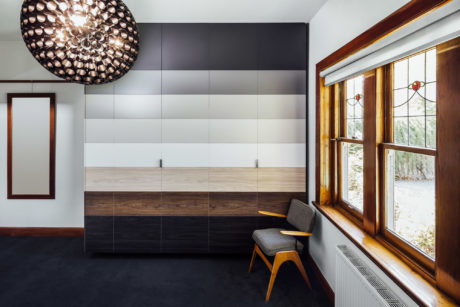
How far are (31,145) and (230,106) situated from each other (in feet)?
9.64

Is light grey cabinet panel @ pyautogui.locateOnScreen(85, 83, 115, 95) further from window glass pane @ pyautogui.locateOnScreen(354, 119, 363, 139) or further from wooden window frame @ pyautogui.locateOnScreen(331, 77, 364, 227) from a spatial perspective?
window glass pane @ pyautogui.locateOnScreen(354, 119, 363, 139)

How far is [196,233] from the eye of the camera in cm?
310

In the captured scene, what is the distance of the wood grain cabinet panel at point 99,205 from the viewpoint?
3.10m

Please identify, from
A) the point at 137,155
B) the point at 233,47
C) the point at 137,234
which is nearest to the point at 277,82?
the point at 233,47

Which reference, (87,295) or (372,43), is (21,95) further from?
(372,43)

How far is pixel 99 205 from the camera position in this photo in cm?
310

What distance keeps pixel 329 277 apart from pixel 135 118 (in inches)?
104

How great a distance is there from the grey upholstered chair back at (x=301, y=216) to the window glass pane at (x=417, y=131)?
3.96 ft

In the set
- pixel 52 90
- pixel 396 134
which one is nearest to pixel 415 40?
pixel 396 134

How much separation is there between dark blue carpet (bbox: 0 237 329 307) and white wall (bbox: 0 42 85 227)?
57cm

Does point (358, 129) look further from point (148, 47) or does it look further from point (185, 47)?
point (148, 47)

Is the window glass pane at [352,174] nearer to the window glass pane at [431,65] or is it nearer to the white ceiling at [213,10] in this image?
the window glass pane at [431,65]

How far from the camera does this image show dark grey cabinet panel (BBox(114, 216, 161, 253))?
310 centimetres

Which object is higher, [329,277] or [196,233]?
[196,233]
